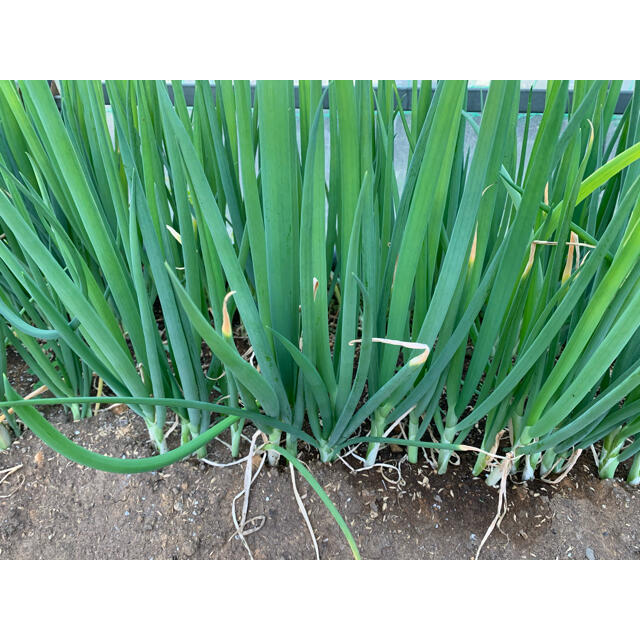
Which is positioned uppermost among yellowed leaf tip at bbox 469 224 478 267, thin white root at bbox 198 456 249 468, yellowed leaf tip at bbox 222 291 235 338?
yellowed leaf tip at bbox 469 224 478 267

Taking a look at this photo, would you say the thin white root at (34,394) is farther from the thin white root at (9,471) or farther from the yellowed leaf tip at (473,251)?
the yellowed leaf tip at (473,251)

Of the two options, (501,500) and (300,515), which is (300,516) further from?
(501,500)

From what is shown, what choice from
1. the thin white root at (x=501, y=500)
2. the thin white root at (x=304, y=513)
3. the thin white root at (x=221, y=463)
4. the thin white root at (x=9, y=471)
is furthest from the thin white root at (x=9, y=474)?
the thin white root at (x=501, y=500)

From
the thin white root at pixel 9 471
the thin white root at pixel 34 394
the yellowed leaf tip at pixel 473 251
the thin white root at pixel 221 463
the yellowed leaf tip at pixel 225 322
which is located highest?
the yellowed leaf tip at pixel 473 251

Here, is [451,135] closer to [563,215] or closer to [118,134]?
[563,215]

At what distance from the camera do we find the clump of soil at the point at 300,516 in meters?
0.50

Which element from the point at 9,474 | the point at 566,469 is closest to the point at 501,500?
the point at 566,469

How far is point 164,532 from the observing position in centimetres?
51

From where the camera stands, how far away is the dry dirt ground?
19.6 inches

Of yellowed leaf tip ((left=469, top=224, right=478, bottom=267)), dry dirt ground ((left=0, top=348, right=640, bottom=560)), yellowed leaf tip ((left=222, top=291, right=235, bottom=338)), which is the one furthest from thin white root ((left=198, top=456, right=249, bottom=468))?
yellowed leaf tip ((left=469, top=224, right=478, bottom=267))

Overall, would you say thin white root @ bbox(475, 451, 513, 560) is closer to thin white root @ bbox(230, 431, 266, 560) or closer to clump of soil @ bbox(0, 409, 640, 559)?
clump of soil @ bbox(0, 409, 640, 559)

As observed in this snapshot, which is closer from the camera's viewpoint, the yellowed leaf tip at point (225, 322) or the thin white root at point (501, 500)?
the yellowed leaf tip at point (225, 322)

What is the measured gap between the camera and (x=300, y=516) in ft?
1.70

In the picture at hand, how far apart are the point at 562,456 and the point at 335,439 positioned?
24 cm
